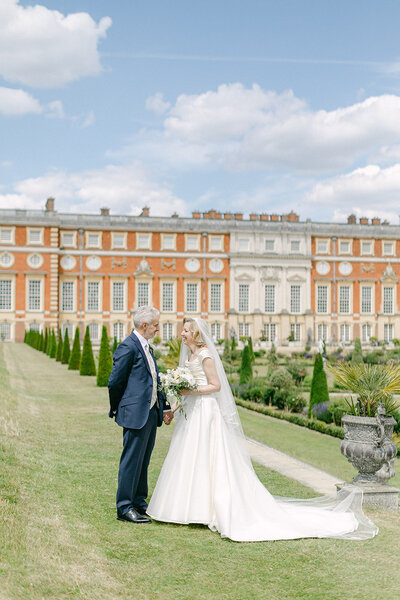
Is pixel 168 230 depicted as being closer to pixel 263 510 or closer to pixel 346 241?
pixel 346 241

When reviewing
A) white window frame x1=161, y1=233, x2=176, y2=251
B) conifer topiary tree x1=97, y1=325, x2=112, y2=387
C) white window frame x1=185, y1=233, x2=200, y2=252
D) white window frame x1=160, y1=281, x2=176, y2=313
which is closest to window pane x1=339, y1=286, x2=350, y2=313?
white window frame x1=185, y1=233, x2=200, y2=252

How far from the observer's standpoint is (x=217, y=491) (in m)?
4.91

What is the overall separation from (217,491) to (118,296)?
39.6 meters

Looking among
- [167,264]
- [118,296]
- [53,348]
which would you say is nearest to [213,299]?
[167,264]

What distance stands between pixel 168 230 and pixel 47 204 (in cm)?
840

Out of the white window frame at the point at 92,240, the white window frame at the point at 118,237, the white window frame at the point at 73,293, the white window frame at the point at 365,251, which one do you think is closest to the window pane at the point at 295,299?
the white window frame at the point at 365,251

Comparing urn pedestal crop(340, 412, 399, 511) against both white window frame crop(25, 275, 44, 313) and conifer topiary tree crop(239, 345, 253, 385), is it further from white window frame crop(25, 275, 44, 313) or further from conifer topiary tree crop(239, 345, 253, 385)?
white window frame crop(25, 275, 44, 313)

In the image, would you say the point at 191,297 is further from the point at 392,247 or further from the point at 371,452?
the point at 371,452

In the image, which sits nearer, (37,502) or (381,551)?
(381,551)

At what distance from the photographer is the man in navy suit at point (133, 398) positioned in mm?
4902

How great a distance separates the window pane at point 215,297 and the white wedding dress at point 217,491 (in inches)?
1576

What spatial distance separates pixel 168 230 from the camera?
44469mm

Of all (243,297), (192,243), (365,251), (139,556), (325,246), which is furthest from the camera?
(365,251)

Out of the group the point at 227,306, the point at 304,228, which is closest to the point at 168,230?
the point at 227,306
